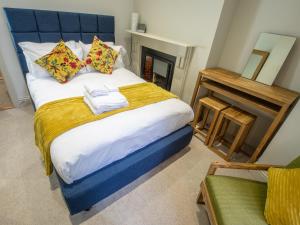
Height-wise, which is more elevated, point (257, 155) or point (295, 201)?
point (295, 201)

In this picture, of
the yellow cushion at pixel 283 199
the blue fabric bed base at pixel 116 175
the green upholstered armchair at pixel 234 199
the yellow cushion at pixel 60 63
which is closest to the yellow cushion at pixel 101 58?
the yellow cushion at pixel 60 63

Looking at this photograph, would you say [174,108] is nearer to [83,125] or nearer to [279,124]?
[83,125]

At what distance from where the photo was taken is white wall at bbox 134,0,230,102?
6.86 feet

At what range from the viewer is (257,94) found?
68.7 inches

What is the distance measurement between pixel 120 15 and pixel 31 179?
9.47ft

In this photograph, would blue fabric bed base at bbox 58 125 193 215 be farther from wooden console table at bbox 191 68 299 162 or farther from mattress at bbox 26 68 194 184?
wooden console table at bbox 191 68 299 162

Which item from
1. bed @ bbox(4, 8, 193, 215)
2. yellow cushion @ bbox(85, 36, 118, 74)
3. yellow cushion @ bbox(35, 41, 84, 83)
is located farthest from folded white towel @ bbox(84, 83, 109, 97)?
yellow cushion @ bbox(85, 36, 118, 74)

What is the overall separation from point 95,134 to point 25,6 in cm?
211

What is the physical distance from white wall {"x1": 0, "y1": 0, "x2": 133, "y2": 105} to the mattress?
0.43 metres

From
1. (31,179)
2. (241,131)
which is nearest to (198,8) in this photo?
(241,131)

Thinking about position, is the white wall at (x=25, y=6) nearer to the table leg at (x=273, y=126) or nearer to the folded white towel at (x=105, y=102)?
the folded white towel at (x=105, y=102)

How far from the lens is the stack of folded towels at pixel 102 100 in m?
1.52

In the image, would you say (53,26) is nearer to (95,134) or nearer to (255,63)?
(95,134)

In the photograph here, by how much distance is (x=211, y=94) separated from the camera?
2531mm
